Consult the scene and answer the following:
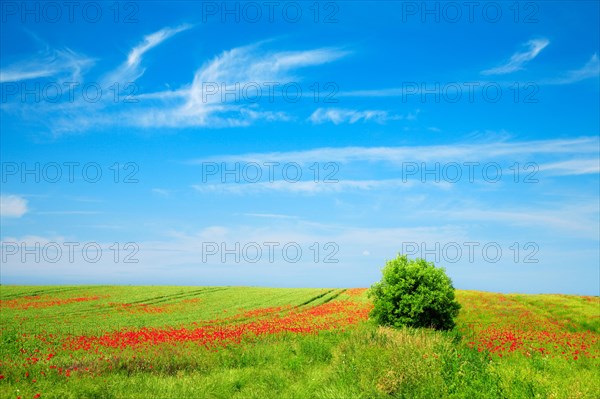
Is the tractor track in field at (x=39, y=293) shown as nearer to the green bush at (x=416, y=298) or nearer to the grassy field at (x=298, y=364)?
the grassy field at (x=298, y=364)

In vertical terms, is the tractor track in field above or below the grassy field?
below

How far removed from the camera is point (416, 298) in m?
24.4

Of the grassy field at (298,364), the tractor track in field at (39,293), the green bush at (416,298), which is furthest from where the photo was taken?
the tractor track in field at (39,293)

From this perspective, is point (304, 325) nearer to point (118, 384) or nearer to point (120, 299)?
point (118, 384)

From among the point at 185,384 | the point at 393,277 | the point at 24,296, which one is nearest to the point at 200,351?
the point at 185,384

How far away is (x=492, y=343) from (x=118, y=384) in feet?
52.9

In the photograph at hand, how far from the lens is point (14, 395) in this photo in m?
10.1

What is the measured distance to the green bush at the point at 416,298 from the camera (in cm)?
2434

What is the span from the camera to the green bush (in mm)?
24344

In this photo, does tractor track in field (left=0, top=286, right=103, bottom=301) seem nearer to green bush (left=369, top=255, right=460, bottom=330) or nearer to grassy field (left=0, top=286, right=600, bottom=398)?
grassy field (left=0, top=286, right=600, bottom=398)

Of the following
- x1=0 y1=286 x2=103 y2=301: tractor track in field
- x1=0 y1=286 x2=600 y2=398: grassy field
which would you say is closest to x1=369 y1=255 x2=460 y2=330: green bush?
x1=0 y1=286 x2=600 y2=398: grassy field

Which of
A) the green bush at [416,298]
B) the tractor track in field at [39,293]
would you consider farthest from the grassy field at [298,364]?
the tractor track in field at [39,293]

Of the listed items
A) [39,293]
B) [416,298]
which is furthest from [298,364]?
[39,293]

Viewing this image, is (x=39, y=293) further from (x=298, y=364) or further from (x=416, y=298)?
(x=298, y=364)
